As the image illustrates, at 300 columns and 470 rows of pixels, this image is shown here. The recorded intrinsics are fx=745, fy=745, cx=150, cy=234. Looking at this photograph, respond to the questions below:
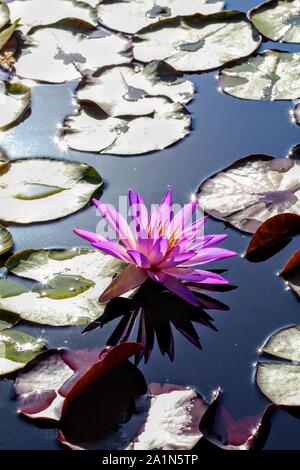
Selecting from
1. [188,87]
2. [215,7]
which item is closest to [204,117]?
[188,87]

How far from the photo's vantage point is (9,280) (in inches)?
82.5

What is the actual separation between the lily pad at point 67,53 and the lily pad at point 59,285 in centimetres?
111

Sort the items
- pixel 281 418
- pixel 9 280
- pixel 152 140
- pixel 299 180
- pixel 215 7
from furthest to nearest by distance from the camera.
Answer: pixel 215 7 < pixel 152 140 < pixel 299 180 < pixel 9 280 < pixel 281 418

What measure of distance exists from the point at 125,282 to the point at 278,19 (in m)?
1.76

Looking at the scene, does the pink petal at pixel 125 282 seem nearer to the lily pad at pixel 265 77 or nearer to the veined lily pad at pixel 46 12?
the lily pad at pixel 265 77

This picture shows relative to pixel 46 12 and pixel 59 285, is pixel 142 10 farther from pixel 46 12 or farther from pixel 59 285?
pixel 59 285

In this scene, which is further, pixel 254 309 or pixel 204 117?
pixel 204 117

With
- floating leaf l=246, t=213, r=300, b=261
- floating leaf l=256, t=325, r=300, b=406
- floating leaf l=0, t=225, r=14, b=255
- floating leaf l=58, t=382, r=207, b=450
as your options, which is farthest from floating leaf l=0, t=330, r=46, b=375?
floating leaf l=246, t=213, r=300, b=261

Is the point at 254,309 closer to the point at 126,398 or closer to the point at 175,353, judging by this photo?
the point at 175,353

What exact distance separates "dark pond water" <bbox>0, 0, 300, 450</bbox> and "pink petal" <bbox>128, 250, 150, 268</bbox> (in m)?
0.19

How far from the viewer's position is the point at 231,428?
1699 mm

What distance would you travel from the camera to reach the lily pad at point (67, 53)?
3.06m

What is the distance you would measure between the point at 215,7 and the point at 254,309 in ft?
6.13

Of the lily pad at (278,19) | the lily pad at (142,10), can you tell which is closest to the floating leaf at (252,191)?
the lily pad at (278,19)
